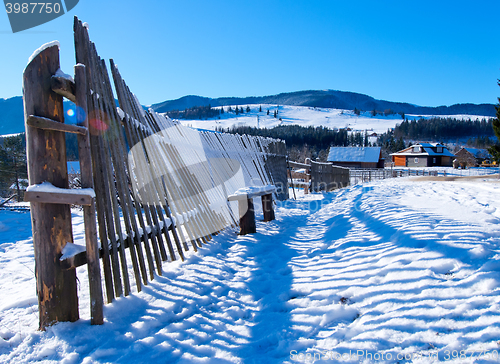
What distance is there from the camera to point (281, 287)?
2.84m

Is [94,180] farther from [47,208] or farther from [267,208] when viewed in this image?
[267,208]

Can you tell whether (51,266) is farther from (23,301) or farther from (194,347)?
(194,347)

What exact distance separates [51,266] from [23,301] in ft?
3.04

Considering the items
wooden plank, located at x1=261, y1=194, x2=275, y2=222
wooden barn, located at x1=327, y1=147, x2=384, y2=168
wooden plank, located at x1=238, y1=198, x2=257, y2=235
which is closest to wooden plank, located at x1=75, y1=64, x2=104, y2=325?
wooden plank, located at x1=238, y1=198, x2=257, y2=235

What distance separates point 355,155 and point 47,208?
2085 inches

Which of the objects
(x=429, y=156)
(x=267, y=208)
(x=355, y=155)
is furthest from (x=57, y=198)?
(x=429, y=156)

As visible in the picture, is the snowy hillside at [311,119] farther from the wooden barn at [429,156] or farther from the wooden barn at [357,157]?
the wooden barn at [357,157]

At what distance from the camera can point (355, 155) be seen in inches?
1977

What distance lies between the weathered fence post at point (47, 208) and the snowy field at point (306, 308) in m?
0.20

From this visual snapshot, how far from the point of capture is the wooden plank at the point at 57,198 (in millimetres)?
1914

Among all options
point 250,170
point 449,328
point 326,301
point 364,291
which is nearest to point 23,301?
point 326,301

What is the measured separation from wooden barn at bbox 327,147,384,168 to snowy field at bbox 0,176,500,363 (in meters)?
48.7

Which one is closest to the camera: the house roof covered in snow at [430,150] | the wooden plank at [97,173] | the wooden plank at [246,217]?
the wooden plank at [97,173]

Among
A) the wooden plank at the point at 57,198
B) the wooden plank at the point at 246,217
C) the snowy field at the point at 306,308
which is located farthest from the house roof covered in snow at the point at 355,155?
the wooden plank at the point at 57,198
